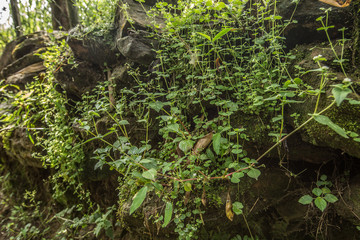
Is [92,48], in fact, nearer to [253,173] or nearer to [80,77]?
[80,77]

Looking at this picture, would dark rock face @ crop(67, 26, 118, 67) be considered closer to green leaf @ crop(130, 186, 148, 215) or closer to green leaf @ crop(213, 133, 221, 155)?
green leaf @ crop(213, 133, 221, 155)

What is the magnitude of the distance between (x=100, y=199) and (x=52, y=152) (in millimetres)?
→ 892

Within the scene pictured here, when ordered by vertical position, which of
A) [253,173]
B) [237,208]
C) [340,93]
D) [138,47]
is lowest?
[237,208]

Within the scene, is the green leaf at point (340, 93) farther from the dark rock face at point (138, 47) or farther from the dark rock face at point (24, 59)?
the dark rock face at point (24, 59)

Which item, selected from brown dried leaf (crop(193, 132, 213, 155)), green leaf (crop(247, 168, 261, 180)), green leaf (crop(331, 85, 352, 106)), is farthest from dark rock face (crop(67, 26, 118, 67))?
green leaf (crop(331, 85, 352, 106))

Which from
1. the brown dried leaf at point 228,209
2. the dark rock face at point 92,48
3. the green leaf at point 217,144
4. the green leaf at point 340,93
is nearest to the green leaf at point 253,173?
the green leaf at point 217,144

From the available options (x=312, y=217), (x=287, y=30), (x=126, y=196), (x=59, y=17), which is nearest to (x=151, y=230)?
(x=126, y=196)

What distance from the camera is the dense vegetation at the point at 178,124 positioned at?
159cm

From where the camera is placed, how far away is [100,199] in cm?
279

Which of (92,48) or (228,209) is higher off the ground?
(92,48)

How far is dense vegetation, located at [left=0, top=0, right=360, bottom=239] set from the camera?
1.59m

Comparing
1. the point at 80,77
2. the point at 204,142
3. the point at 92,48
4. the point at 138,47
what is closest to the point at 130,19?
the point at 138,47

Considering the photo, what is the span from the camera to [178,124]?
1.59 metres

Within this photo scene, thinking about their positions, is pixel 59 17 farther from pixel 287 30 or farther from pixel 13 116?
pixel 287 30
